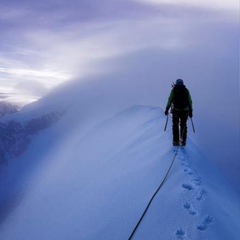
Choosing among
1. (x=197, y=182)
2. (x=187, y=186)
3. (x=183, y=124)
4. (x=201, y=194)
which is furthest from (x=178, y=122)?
(x=201, y=194)

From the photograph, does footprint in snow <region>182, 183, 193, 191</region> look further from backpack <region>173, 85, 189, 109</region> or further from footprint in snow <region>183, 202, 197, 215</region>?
backpack <region>173, 85, 189, 109</region>

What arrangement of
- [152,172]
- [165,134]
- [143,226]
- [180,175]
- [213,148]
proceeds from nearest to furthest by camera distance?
[143,226]
[180,175]
[152,172]
[165,134]
[213,148]

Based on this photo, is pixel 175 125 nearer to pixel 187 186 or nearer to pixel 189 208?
pixel 187 186

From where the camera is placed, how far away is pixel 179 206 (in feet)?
29.2

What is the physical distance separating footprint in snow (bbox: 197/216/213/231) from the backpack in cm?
660

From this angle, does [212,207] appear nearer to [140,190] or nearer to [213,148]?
[140,190]

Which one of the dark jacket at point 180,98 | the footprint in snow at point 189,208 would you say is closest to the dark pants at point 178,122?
the dark jacket at point 180,98

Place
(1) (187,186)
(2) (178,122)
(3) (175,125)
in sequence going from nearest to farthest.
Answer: (1) (187,186)
(3) (175,125)
(2) (178,122)

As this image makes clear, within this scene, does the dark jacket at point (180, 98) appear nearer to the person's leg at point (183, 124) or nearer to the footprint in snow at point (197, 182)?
the person's leg at point (183, 124)

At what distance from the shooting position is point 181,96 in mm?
14133

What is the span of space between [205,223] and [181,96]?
7060 millimetres

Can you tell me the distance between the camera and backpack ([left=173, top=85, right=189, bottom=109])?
14.0 metres

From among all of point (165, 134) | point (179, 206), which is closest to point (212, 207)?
point (179, 206)

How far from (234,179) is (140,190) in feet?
456
